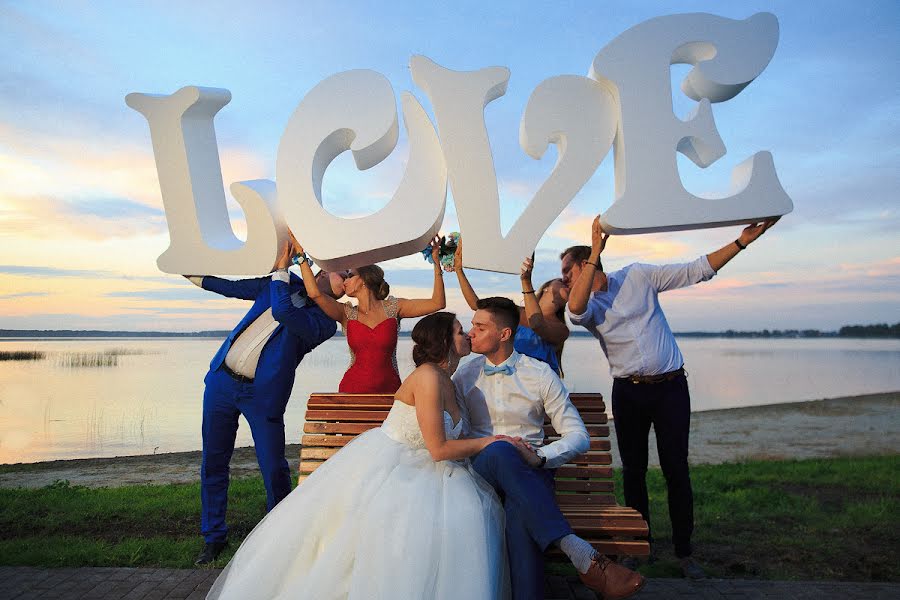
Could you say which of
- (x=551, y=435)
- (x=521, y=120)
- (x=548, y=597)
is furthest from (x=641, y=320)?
(x=548, y=597)

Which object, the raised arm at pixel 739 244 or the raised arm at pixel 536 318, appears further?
the raised arm at pixel 739 244

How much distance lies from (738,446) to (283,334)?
858 cm

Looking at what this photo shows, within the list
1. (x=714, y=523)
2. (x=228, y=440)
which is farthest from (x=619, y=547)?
(x=714, y=523)

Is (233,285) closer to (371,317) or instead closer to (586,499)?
(371,317)

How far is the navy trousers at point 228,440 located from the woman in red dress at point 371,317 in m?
0.55

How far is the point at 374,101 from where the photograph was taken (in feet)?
15.8

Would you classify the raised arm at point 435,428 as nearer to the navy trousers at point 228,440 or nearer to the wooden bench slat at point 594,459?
the wooden bench slat at point 594,459

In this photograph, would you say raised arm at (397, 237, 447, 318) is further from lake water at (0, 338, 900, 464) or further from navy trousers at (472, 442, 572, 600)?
lake water at (0, 338, 900, 464)

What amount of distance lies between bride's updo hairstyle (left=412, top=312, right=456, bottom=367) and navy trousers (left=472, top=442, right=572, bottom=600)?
546 millimetres

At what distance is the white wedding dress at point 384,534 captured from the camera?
313cm

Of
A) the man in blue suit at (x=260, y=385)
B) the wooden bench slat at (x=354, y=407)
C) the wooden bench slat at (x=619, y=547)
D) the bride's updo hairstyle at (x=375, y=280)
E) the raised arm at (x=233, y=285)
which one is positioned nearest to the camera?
the wooden bench slat at (x=619, y=547)

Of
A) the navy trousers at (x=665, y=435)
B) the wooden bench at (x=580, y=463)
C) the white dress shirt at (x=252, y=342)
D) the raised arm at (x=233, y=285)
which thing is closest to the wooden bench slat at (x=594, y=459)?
the wooden bench at (x=580, y=463)

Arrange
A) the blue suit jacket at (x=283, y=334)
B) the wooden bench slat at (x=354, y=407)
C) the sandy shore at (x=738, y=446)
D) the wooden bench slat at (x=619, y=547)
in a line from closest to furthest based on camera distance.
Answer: the wooden bench slat at (x=619, y=547), the wooden bench slat at (x=354, y=407), the blue suit jacket at (x=283, y=334), the sandy shore at (x=738, y=446)

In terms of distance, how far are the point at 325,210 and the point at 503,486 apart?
7.73ft
